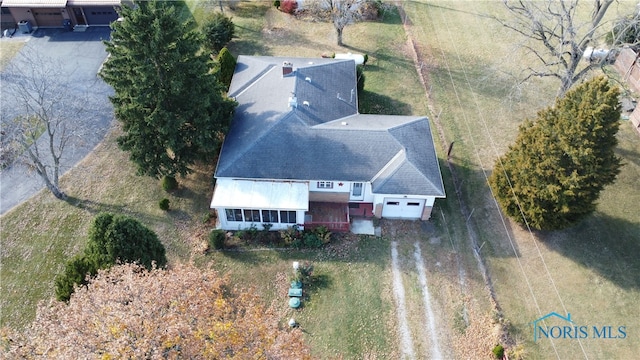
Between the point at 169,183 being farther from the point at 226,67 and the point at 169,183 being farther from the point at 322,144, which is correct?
the point at 226,67

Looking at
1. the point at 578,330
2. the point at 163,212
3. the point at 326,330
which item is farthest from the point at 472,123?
the point at 163,212

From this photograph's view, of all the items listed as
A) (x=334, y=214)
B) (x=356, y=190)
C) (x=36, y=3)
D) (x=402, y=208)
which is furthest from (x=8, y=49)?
Result: (x=402, y=208)

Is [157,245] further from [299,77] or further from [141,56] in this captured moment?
[299,77]

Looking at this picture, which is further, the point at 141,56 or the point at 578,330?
the point at 141,56

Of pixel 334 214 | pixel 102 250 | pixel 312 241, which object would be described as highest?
pixel 102 250

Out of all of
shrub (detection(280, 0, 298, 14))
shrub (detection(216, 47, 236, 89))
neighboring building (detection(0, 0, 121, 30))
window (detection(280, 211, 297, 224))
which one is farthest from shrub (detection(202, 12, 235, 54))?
window (detection(280, 211, 297, 224))

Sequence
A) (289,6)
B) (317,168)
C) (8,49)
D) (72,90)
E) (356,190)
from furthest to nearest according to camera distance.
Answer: (289,6), (8,49), (72,90), (356,190), (317,168)

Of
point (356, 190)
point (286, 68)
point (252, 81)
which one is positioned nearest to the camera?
point (356, 190)
